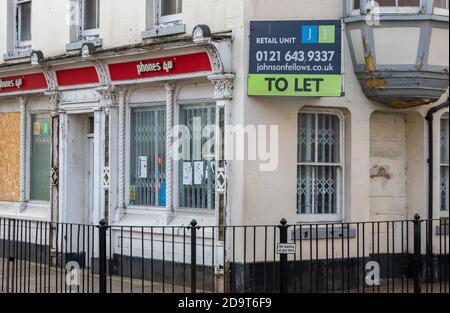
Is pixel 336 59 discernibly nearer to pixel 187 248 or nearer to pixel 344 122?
pixel 344 122

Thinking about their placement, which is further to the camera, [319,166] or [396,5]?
[319,166]

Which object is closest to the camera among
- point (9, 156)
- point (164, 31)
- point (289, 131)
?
point (289, 131)

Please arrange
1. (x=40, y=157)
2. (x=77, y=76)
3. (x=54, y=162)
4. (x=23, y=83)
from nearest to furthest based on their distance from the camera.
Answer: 1. (x=77, y=76)
2. (x=54, y=162)
3. (x=23, y=83)
4. (x=40, y=157)

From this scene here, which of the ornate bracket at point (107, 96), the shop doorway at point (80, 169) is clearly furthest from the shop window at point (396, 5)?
the shop doorway at point (80, 169)

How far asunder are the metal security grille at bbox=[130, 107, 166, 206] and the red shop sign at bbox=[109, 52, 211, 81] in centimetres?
72

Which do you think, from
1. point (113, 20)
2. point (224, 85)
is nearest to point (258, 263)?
point (224, 85)

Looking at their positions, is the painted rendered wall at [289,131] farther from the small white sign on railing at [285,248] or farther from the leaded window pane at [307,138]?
the small white sign on railing at [285,248]

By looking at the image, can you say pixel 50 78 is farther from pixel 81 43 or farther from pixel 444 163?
pixel 444 163

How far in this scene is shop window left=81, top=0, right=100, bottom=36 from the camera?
731 inches

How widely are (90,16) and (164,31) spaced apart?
2.72 meters

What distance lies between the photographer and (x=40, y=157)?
66.5 feet
